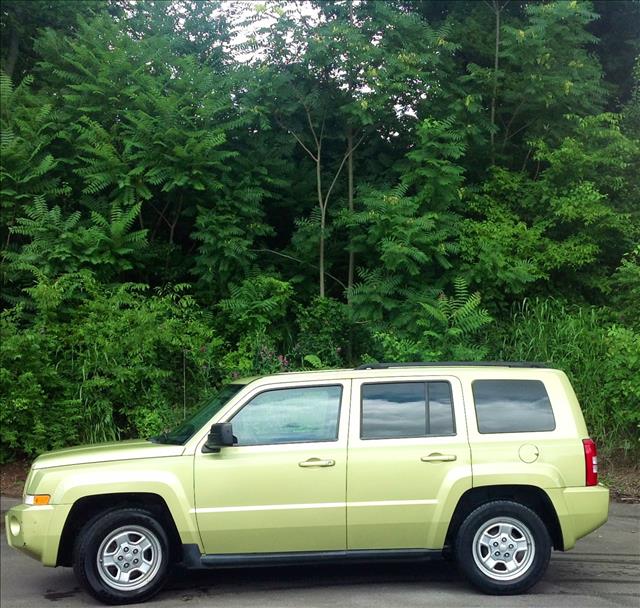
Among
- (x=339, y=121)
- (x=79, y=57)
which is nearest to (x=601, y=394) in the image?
(x=339, y=121)

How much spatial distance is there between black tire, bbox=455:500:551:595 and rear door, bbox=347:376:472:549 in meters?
0.22

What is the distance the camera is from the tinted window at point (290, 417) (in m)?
6.39

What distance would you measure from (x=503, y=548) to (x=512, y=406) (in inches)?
44.9

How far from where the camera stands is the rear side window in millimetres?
6480

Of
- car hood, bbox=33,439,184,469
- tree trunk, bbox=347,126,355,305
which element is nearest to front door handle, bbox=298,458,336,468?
car hood, bbox=33,439,184,469

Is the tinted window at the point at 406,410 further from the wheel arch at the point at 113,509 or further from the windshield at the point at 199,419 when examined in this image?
the wheel arch at the point at 113,509

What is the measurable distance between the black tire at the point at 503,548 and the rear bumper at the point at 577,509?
177 millimetres

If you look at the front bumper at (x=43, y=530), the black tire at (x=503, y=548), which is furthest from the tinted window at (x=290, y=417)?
the front bumper at (x=43, y=530)

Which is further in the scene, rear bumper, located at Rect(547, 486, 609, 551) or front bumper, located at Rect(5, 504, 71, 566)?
rear bumper, located at Rect(547, 486, 609, 551)

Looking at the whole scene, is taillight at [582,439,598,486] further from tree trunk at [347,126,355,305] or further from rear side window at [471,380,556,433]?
tree trunk at [347,126,355,305]

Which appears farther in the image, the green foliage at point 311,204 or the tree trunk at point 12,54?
the tree trunk at point 12,54

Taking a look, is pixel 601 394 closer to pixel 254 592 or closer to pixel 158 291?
pixel 254 592

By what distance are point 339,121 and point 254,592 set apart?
31.8 feet

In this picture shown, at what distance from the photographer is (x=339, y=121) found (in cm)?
1430
